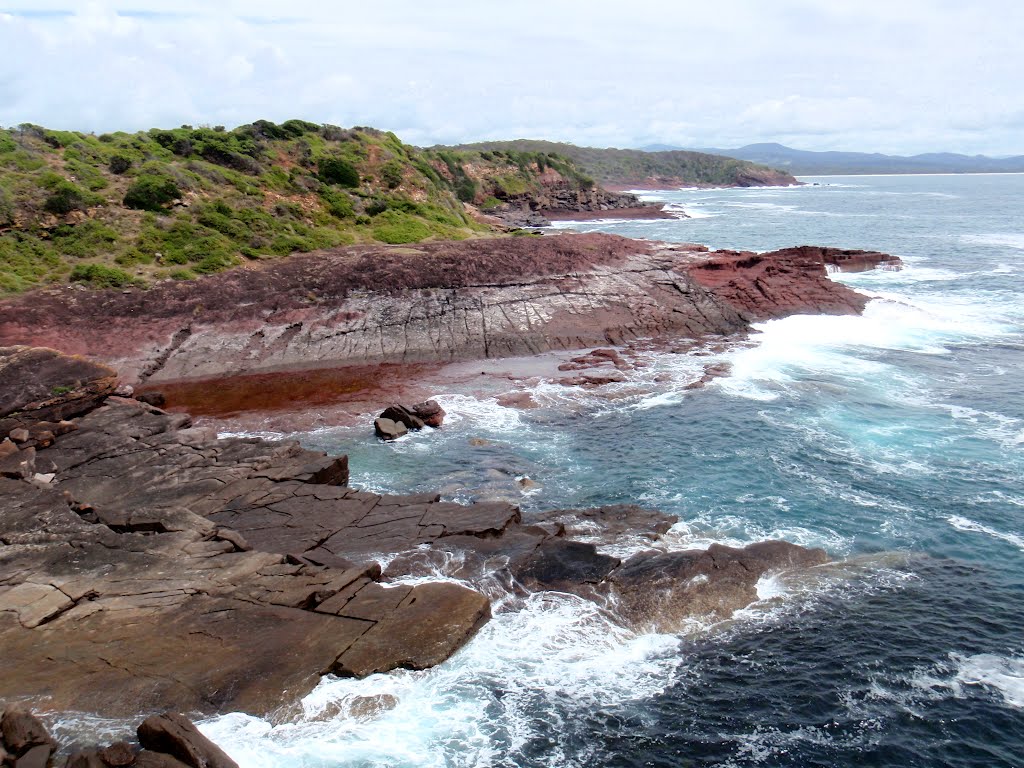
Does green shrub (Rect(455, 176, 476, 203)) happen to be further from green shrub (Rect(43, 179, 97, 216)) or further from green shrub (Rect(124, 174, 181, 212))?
green shrub (Rect(43, 179, 97, 216))

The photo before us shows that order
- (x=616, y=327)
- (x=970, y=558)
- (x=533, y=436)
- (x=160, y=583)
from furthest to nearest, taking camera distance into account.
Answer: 1. (x=616, y=327)
2. (x=533, y=436)
3. (x=970, y=558)
4. (x=160, y=583)

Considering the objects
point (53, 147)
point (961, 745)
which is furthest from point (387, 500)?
point (53, 147)

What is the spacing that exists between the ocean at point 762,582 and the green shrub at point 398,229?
66.8 feet

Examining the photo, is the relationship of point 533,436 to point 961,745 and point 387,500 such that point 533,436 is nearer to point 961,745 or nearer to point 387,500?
point 387,500

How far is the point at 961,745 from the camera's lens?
1212 centimetres

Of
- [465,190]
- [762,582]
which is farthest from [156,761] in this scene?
[465,190]

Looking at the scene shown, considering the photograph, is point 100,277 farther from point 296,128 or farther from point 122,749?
point 122,749

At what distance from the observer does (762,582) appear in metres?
16.8

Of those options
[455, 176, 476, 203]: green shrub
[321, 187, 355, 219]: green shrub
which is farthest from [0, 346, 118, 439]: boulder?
[455, 176, 476, 203]: green shrub

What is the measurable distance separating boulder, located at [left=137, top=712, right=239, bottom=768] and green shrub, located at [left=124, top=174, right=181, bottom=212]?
128ft

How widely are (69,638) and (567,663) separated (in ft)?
29.9

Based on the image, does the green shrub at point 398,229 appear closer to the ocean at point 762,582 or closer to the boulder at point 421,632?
the ocean at point 762,582

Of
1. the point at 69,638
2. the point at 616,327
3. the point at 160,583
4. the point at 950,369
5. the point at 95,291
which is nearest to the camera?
the point at 69,638

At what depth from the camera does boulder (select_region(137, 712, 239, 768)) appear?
34.6 feet
